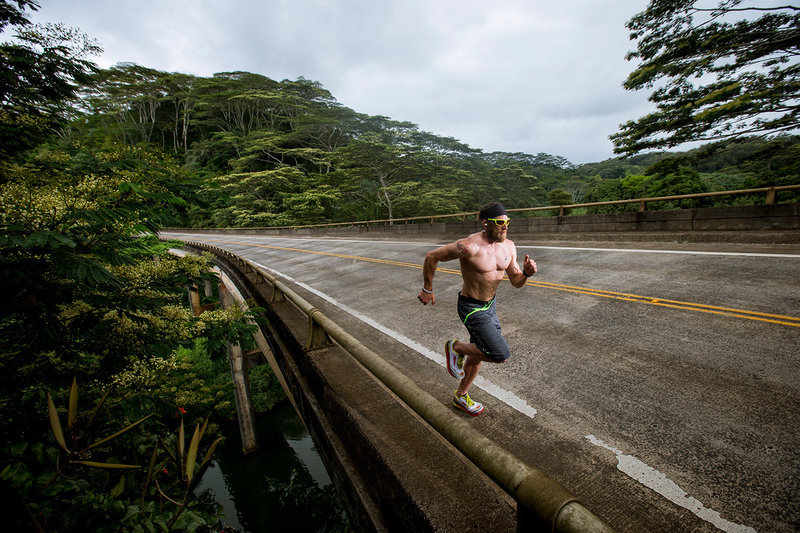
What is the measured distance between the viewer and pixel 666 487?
7.44 feet

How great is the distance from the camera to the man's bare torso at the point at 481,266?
3.07 m

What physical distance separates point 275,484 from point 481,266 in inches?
440

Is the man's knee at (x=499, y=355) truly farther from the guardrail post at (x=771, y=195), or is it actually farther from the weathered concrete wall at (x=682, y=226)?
the guardrail post at (x=771, y=195)

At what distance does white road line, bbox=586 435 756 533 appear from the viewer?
201 cm

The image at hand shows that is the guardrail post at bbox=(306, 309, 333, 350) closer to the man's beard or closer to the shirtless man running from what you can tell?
the shirtless man running

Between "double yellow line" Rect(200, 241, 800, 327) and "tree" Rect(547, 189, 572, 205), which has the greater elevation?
"tree" Rect(547, 189, 572, 205)

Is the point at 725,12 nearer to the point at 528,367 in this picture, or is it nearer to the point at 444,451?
the point at 528,367

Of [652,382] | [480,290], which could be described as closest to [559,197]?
[652,382]

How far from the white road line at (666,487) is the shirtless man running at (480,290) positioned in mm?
1149

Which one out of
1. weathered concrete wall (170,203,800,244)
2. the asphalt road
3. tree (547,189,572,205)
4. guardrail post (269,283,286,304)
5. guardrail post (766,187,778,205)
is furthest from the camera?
tree (547,189,572,205)

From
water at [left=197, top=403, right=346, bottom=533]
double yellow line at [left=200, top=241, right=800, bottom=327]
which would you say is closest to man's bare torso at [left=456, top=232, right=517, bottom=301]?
double yellow line at [left=200, top=241, right=800, bottom=327]

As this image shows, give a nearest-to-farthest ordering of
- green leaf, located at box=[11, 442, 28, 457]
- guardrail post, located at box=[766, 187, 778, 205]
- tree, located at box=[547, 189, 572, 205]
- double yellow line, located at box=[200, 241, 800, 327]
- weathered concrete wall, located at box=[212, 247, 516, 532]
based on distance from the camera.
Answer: green leaf, located at box=[11, 442, 28, 457], weathered concrete wall, located at box=[212, 247, 516, 532], double yellow line, located at box=[200, 241, 800, 327], guardrail post, located at box=[766, 187, 778, 205], tree, located at box=[547, 189, 572, 205]

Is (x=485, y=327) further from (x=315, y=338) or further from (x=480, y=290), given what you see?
(x=315, y=338)

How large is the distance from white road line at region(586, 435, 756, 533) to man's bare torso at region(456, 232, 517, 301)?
1.62 meters
